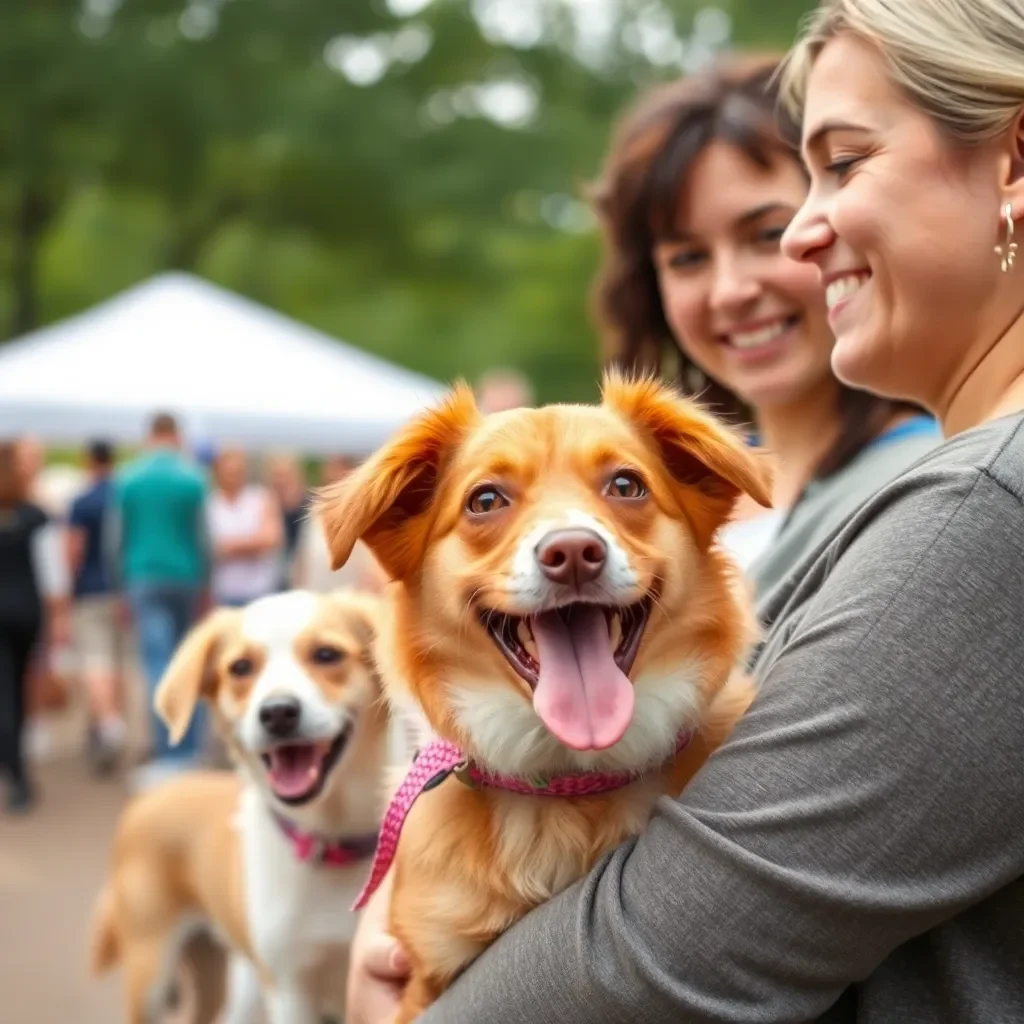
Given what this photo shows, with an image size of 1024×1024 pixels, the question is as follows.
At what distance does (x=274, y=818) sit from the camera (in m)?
2.89

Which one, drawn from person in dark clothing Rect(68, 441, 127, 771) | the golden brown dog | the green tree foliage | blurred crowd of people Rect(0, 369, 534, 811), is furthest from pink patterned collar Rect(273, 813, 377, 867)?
the green tree foliage

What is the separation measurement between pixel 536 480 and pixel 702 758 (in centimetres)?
43

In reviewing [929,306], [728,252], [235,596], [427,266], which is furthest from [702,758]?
[427,266]

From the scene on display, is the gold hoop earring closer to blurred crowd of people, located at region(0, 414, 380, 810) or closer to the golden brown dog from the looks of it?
the golden brown dog

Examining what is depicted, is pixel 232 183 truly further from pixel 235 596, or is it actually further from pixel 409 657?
pixel 409 657

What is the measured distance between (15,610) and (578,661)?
653cm

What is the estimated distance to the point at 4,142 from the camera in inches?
616

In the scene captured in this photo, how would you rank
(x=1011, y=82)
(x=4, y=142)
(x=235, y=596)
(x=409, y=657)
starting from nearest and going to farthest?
(x=1011, y=82) → (x=409, y=657) → (x=235, y=596) → (x=4, y=142)

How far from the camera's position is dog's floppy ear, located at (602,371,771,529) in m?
1.64

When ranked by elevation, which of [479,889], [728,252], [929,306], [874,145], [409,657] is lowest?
[479,889]

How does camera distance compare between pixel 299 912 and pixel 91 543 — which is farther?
pixel 91 543

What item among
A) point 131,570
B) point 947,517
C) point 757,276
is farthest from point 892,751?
point 131,570

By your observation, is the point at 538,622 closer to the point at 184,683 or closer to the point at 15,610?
the point at 184,683

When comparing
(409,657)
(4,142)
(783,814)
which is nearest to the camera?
(783,814)
